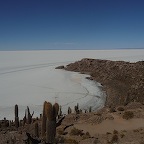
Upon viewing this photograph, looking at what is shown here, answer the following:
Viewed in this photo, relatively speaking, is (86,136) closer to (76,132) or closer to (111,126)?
(76,132)

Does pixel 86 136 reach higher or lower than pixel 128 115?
lower

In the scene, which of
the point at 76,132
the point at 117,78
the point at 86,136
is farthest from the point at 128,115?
the point at 117,78

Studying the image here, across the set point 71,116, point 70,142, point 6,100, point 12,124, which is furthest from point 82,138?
point 6,100

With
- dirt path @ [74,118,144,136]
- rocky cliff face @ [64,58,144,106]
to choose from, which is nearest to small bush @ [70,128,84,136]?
dirt path @ [74,118,144,136]

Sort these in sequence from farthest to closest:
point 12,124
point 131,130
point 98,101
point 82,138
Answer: point 98,101, point 12,124, point 131,130, point 82,138

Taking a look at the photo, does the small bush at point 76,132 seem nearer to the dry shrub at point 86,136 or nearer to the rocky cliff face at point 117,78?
the dry shrub at point 86,136

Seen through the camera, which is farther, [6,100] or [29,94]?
[29,94]

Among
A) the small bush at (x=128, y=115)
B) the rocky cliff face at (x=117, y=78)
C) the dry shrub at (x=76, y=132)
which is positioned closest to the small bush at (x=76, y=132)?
the dry shrub at (x=76, y=132)

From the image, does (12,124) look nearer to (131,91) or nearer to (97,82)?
(131,91)
